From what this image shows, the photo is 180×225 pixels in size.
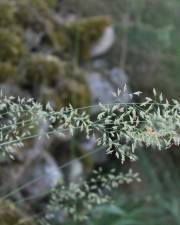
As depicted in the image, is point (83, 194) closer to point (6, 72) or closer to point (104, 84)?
point (6, 72)

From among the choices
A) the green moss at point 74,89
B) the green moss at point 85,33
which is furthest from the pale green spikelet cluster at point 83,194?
the green moss at point 85,33

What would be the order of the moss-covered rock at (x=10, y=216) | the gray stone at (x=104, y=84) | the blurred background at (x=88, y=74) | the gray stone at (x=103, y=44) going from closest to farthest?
the moss-covered rock at (x=10, y=216), the blurred background at (x=88, y=74), the gray stone at (x=104, y=84), the gray stone at (x=103, y=44)

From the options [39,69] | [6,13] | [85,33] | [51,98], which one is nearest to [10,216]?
[51,98]

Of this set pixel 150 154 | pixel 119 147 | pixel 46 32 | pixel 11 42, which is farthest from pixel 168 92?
pixel 119 147

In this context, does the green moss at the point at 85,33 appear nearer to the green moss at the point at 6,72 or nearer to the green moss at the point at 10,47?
the green moss at the point at 10,47

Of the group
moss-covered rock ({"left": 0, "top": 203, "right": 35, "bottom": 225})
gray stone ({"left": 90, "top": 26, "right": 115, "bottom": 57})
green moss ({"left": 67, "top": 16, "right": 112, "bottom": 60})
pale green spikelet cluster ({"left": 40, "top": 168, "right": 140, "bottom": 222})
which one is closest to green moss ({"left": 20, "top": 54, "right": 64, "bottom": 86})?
green moss ({"left": 67, "top": 16, "right": 112, "bottom": 60})

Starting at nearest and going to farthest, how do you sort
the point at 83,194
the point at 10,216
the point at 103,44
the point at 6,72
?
the point at 83,194 < the point at 10,216 < the point at 6,72 < the point at 103,44

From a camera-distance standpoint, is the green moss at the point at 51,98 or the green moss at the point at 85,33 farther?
the green moss at the point at 85,33
